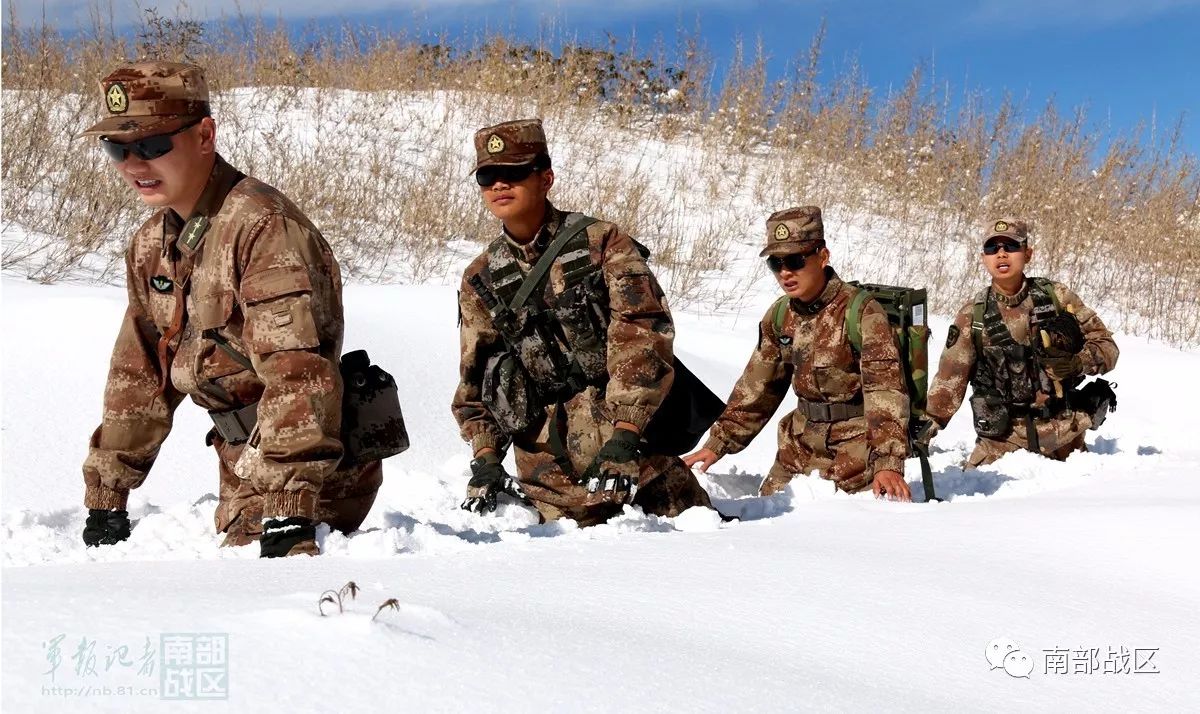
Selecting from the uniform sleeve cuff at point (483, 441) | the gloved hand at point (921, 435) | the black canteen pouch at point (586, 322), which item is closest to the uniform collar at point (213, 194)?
the black canteen pouch at point (586, 322)

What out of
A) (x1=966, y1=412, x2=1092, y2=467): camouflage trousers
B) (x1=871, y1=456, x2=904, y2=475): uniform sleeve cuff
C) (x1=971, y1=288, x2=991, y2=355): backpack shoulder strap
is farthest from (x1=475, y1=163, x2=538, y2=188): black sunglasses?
(x1=966, y1=412, x2=1092, y2=467): camouflage trousers

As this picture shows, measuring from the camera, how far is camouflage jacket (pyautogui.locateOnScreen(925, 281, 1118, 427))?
5.15m

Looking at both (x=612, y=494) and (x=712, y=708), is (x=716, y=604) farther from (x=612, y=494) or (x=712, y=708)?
(x=612, y=494)

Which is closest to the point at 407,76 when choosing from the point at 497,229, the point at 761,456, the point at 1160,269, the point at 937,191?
the point at 497,229

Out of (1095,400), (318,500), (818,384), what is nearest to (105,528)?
(318,500)

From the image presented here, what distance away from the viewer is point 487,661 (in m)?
1.34

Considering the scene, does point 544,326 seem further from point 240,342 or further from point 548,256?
point 240,342

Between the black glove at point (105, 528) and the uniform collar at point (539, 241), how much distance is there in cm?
142

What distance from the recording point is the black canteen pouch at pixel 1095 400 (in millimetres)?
5270

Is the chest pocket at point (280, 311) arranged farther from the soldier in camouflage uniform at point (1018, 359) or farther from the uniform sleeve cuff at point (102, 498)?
the soldier in camouflage uniform at point (1018, 359)

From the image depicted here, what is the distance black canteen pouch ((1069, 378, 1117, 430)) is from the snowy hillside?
36cm

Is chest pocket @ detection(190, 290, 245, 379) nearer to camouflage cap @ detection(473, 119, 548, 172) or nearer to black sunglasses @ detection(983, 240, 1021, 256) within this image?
camouflage cap @ detection(473, 119, 548, 172)

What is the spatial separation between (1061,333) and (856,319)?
1.80 metres

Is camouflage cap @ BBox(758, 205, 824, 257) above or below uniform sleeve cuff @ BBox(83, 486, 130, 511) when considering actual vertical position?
above
